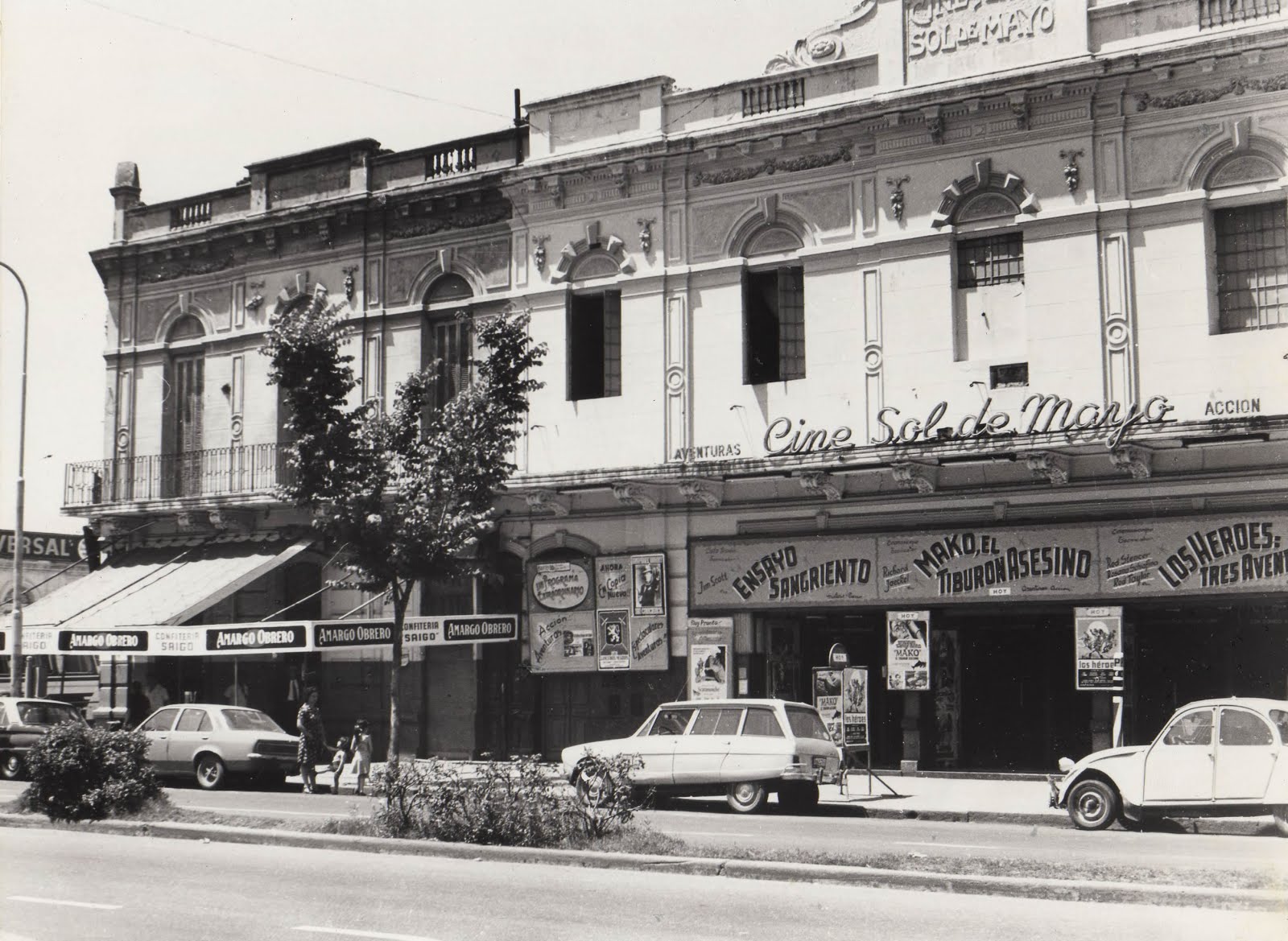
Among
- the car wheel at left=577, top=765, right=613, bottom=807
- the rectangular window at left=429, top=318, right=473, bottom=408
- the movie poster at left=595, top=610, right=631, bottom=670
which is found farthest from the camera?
the rectangular window at left=429, top=318, right=473, bottom=408

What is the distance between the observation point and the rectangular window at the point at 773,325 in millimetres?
25250

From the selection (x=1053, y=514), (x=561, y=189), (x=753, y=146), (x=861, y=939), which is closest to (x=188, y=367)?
(x=561, y=189)

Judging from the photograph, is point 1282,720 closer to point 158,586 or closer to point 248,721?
point 248,721

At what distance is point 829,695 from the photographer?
23672mm

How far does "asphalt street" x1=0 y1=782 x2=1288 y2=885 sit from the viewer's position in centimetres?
1330

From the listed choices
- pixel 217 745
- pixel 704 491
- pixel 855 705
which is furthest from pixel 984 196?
pixel 217 745

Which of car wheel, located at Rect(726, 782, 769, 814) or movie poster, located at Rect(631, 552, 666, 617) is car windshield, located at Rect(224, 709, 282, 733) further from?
car wheel, located at Rect(726, 782, 769, 814)

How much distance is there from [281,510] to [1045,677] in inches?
602

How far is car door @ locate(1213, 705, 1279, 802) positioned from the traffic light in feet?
79.7

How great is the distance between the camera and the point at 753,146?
25.3m

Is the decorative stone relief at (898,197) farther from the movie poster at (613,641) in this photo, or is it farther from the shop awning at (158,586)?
the shop awning at (158,586)

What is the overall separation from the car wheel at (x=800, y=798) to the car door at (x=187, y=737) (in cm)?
995

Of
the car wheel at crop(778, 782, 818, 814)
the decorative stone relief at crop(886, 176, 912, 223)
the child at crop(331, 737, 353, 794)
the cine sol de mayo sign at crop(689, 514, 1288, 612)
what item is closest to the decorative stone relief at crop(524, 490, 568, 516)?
the cine sol de mayo sign at crop(689, 514, 1288, 612)

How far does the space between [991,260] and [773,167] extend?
4.26 m
